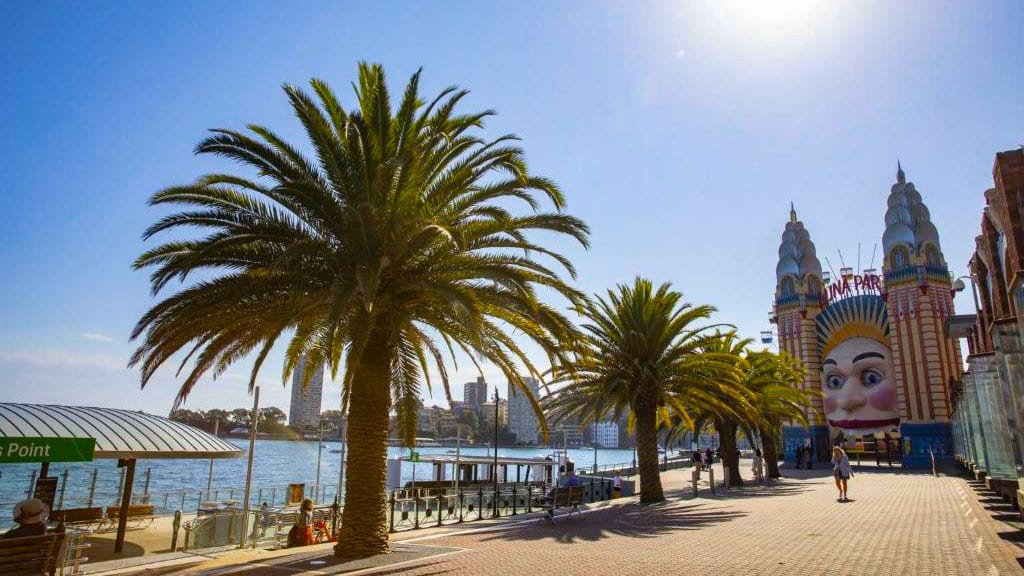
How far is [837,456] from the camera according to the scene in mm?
19984

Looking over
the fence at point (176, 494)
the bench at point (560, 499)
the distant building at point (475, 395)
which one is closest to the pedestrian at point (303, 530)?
the fence at point (176, 494)

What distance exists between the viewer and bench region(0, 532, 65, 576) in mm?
7961

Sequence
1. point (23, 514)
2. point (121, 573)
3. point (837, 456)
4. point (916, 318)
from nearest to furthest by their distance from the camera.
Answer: point (23, 514) < point (121, 573) < point (837, 456) < point (916, 318)

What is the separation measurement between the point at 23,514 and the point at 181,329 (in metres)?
3.53

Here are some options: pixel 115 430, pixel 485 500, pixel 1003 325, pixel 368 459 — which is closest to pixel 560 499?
pixel 368 459

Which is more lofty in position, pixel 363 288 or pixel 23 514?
pixel 363 288

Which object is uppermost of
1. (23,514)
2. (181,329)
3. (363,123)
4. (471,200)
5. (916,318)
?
(916,318)

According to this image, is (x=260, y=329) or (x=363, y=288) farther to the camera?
(x=260, y=329)

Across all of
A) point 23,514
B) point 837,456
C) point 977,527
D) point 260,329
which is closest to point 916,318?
point 837,456

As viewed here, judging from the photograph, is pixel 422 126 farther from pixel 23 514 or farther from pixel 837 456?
pixel 837 456

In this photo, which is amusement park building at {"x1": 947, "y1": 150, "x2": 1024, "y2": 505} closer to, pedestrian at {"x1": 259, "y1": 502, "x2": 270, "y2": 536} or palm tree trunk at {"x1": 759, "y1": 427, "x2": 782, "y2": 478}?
palm tree trunk at {"x1": 759, "y1": 427, "x2": 782, "y2": 478}

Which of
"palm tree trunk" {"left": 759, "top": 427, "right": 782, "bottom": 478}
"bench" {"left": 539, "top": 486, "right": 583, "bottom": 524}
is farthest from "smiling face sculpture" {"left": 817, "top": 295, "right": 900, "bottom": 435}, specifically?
"bench" {"left": 539, "top": 486, "right": 583, "bottom": 524}

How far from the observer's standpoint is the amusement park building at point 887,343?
44.3 m

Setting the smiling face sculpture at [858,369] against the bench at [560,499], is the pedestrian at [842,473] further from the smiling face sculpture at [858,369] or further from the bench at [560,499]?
the smiling face sculpture at [858,369]
